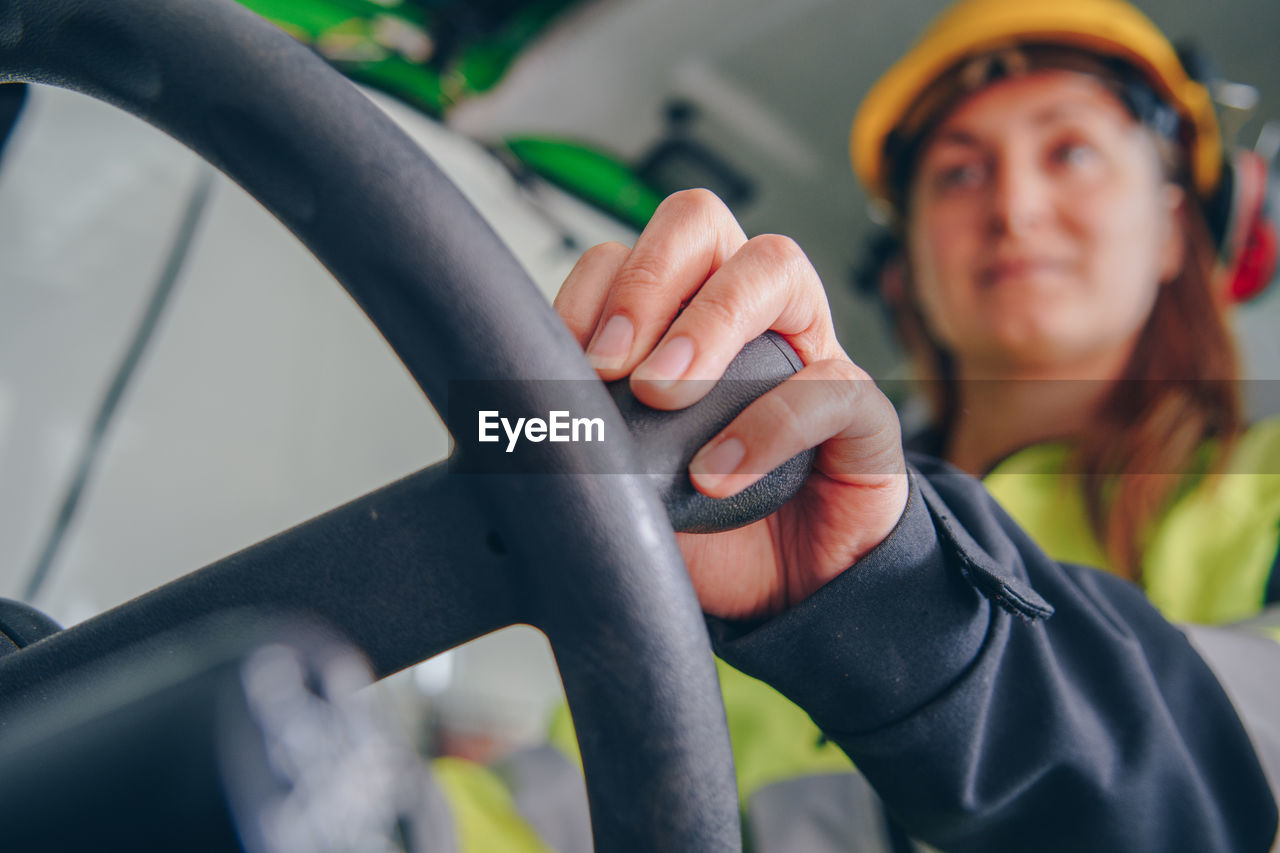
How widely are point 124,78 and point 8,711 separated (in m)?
0.21

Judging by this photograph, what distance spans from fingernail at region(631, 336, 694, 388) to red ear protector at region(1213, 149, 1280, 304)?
1.27m

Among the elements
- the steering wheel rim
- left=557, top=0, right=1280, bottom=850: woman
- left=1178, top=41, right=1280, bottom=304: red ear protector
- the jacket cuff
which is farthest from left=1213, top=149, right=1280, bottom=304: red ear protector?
the steering wheel rim

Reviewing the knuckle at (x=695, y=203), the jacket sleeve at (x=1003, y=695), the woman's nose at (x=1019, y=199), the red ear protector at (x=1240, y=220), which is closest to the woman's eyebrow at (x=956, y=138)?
the woman's nose at (x=1019, y=199)

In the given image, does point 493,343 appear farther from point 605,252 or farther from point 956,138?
point 956,138

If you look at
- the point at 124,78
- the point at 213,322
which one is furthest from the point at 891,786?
the point at 213,322

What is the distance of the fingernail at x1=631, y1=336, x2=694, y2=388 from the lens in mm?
254

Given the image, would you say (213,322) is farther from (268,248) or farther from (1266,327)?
(1266,327)

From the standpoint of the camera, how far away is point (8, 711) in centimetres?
25

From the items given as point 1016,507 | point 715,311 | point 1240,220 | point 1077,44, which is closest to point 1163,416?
point 1016,507

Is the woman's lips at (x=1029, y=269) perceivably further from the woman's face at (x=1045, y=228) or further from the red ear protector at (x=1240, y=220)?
the red ear protector at (x=1240, y=220)

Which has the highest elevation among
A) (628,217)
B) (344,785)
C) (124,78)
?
(628,217)

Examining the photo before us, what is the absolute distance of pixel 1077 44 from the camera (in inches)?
46.5

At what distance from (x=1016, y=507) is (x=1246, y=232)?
74cm

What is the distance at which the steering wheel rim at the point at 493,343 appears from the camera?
0.66 ft
